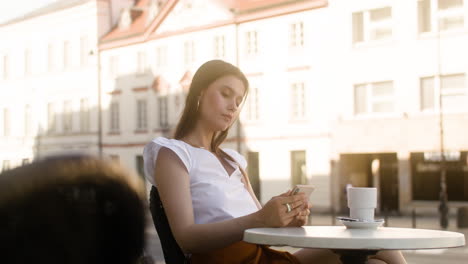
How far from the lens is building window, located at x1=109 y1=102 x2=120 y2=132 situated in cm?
4191

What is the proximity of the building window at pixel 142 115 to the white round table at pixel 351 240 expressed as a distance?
3772 cm

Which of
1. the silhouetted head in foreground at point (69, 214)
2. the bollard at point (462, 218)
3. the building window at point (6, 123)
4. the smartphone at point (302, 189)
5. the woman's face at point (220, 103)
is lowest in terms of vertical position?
the bollard at point (462, 218)

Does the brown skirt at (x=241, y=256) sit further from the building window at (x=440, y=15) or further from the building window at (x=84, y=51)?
the building window at (x=84, y=51)

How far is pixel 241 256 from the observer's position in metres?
2.65

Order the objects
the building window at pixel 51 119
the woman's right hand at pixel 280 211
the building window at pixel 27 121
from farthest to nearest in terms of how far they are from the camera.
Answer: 1. the building window at pixel 27 121
2. the building window at pixel 51 119
3. the woman's right hand at pixel 280 211

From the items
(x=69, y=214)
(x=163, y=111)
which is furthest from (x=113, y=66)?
(x=69, y=214)

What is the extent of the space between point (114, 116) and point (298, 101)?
44.6ft

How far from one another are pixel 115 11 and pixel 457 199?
77.2 ft

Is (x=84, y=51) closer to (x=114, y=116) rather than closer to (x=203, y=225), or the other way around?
(x=114, y=116)

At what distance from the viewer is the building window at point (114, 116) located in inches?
1650

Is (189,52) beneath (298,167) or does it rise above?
above

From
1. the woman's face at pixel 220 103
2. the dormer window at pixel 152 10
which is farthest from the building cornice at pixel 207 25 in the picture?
the woman's face at pixel 220 103

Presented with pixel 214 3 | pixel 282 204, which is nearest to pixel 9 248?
pixel 282 204

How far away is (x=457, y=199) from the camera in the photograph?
1053 inches
